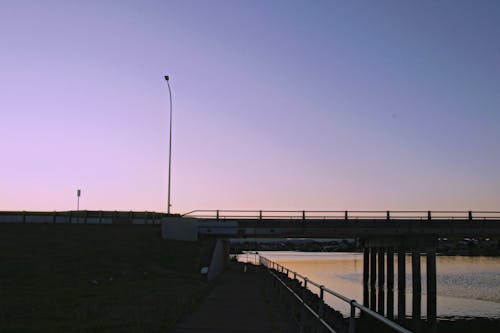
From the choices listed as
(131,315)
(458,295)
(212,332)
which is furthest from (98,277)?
(458,295)

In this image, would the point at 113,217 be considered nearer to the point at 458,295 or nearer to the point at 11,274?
the point at 11,274

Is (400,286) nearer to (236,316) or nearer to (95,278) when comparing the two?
(95,278)

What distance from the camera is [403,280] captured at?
42281 mm

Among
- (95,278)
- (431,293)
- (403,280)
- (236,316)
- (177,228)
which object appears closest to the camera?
(236,316)

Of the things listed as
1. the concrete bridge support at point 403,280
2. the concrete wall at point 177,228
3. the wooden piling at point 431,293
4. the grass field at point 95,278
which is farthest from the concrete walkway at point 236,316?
the concrete wall at point 177,228

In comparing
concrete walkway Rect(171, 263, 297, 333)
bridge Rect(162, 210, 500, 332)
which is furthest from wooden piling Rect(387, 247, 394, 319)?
concrete walkway Rect(171, 263, 297, 333)

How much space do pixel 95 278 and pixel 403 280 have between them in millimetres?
24470

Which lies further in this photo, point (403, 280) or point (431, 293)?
point (403, 280)

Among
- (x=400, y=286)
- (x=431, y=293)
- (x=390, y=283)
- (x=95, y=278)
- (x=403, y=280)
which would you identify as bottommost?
(x=390, y=283)

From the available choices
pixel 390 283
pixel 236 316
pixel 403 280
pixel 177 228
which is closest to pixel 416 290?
pixel 403 280

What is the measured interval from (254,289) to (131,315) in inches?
431

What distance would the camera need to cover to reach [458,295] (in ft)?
144

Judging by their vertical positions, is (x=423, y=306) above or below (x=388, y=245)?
below

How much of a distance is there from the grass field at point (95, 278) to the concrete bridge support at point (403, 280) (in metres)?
12.1
